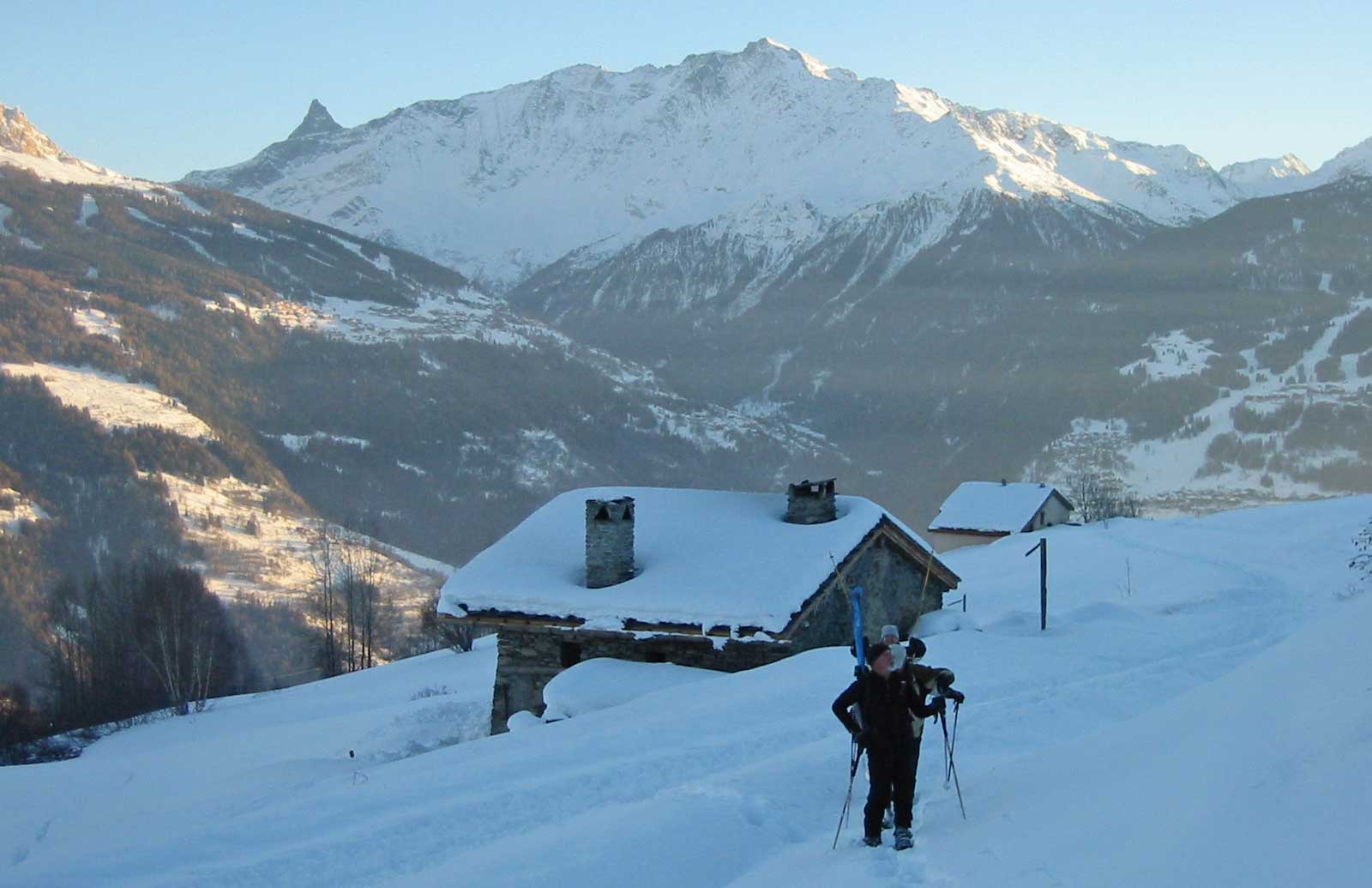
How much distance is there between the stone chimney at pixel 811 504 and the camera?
25.8m

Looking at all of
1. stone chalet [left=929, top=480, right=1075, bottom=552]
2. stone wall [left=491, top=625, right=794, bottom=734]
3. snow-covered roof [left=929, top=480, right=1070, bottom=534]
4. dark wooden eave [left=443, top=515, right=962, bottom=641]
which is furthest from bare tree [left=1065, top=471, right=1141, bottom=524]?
stone wall [left=491, top=625, right=794, bottom=734]

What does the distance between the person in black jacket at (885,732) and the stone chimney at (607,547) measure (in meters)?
15.0

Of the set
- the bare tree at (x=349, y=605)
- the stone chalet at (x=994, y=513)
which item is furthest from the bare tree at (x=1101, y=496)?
the bare tree at (x=349, y=605)

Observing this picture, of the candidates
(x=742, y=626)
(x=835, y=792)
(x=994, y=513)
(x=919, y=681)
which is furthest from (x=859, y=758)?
(x=994, y=513)

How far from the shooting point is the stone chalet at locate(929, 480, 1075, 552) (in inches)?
2598

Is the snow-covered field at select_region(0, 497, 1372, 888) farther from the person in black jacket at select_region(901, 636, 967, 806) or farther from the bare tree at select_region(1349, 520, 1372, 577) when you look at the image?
the bare tree at select_region(1349, 520, 1372, 577)

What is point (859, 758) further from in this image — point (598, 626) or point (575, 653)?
point (575, 653)

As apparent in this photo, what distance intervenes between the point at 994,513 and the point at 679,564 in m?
46.6

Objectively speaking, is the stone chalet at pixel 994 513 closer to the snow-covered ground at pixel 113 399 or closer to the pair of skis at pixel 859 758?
the pair of skis at pixel 859 758

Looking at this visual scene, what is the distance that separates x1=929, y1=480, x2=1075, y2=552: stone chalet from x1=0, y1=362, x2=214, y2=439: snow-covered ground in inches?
4694

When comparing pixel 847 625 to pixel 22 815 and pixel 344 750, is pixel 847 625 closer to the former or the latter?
pixel 344 750

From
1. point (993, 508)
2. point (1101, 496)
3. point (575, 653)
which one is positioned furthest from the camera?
point (1101, 496)

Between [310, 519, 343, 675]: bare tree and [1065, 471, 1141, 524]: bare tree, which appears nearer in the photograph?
[310, 519, 343, 675]: bare tree

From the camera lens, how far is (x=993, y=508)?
68.3m
